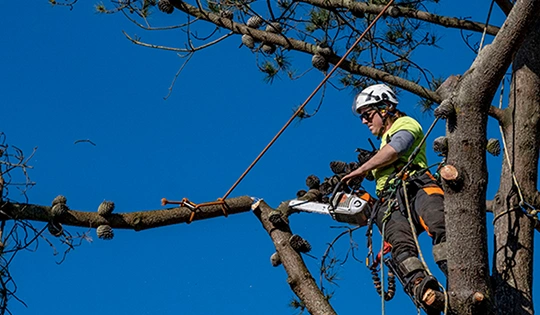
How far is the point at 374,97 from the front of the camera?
17.8 feet

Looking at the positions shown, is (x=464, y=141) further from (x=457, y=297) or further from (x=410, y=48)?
(x=410, y=48)

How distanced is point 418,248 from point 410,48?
2.19 m

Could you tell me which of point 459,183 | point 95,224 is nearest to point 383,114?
point 459,183

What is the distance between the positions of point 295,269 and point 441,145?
1079 millimetres

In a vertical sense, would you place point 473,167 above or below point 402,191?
below

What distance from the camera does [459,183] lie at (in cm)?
438

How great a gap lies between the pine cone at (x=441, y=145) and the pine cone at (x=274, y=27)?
6.01 feet

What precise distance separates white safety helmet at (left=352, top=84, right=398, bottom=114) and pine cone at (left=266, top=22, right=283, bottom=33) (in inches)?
40.2

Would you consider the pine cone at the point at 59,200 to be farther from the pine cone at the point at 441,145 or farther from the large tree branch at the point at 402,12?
the large tree branch at the point at 402,12

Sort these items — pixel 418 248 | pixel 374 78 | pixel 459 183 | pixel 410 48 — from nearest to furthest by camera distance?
pixel 459 183, pixel 418 248, pixel 374 78, pixel 410 48

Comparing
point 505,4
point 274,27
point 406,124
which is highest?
point 274,27

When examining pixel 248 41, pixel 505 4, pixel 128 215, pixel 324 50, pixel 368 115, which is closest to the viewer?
pixel 128 215

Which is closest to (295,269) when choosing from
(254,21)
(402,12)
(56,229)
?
(56,229)

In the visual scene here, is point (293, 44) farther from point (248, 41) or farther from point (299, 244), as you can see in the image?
point (299, 244)
